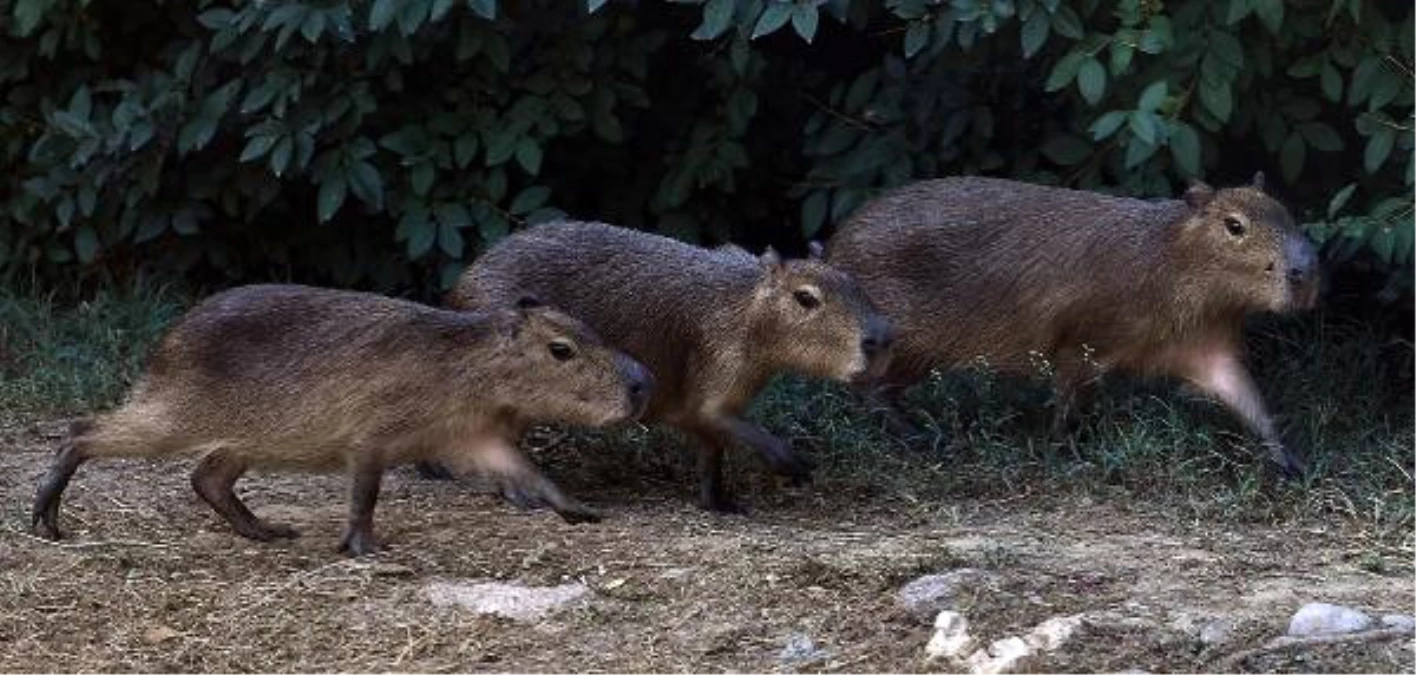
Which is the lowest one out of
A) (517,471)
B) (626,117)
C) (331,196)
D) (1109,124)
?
(517,471)

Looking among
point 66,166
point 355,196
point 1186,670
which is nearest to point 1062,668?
point 1186,670

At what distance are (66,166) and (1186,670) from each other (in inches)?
179

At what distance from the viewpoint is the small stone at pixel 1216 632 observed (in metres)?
4.76

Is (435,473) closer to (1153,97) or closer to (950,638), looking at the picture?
(1153,97)

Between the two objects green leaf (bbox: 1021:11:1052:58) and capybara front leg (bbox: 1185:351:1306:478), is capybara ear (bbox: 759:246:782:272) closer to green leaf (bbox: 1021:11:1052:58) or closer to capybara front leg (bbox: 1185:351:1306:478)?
green leaf (bbox: 1021:11:1052:58)

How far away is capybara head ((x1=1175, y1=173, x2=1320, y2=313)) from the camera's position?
21.5 ft

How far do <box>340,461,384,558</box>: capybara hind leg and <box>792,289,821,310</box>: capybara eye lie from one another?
44.0 inches

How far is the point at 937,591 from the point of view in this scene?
16.6 ft

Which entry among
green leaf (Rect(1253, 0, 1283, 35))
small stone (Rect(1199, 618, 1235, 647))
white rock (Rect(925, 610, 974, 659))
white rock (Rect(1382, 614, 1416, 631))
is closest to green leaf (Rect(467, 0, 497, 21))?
green leaf (Rect(1253, 0, 1283, 35))

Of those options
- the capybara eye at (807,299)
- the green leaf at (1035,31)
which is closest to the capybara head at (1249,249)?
the green leaf at (1035,31)

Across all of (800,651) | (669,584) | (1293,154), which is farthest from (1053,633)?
(1293,154)

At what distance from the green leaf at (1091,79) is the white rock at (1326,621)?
192cm

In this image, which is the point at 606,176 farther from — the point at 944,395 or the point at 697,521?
the point at 697,521

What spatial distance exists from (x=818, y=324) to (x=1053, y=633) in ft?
5.35
